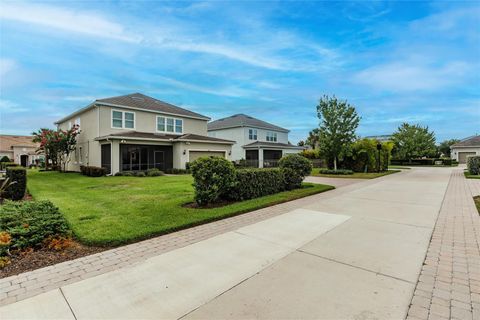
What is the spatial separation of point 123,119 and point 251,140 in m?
17.0

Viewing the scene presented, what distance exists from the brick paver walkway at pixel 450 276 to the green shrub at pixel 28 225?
18.0 feet

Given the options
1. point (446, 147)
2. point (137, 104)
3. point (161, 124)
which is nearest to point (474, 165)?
point (161, 124)

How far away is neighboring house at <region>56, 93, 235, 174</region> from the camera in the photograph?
18.8 meters

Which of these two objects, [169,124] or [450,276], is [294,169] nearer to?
[450,276]

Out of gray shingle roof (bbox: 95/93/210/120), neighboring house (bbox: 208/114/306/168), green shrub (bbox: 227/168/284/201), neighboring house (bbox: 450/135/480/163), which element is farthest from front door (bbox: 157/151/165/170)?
neighboring house (bbox: 450/135/480/163)

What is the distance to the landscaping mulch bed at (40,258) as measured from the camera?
11.2ft

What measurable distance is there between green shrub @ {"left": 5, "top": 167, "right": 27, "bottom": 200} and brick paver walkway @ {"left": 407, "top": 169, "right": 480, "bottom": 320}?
11.6 metres

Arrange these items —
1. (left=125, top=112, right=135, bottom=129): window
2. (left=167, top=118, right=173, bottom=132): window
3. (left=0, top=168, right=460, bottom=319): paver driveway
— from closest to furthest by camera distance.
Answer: (left=0, top=168, right=460, bottom=319): paver driveway → (left=125, top=112, right=135, bottom=129): window → (left=167, top=118, right=173, bottom=132): window

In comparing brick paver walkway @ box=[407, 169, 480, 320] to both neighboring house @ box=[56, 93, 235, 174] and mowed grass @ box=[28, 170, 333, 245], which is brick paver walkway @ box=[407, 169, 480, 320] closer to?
mowed grass @ box=[28, 170, 333, 245]

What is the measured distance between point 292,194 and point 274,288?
259 inches

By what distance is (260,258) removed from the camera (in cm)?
371

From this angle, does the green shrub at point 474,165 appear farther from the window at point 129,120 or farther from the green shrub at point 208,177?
the window at point 129,120

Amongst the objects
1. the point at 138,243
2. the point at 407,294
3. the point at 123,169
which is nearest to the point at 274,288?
the point at 407,294

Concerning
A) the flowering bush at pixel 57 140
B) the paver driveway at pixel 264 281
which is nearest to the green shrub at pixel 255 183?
the paver driveway at pixel 264 281
